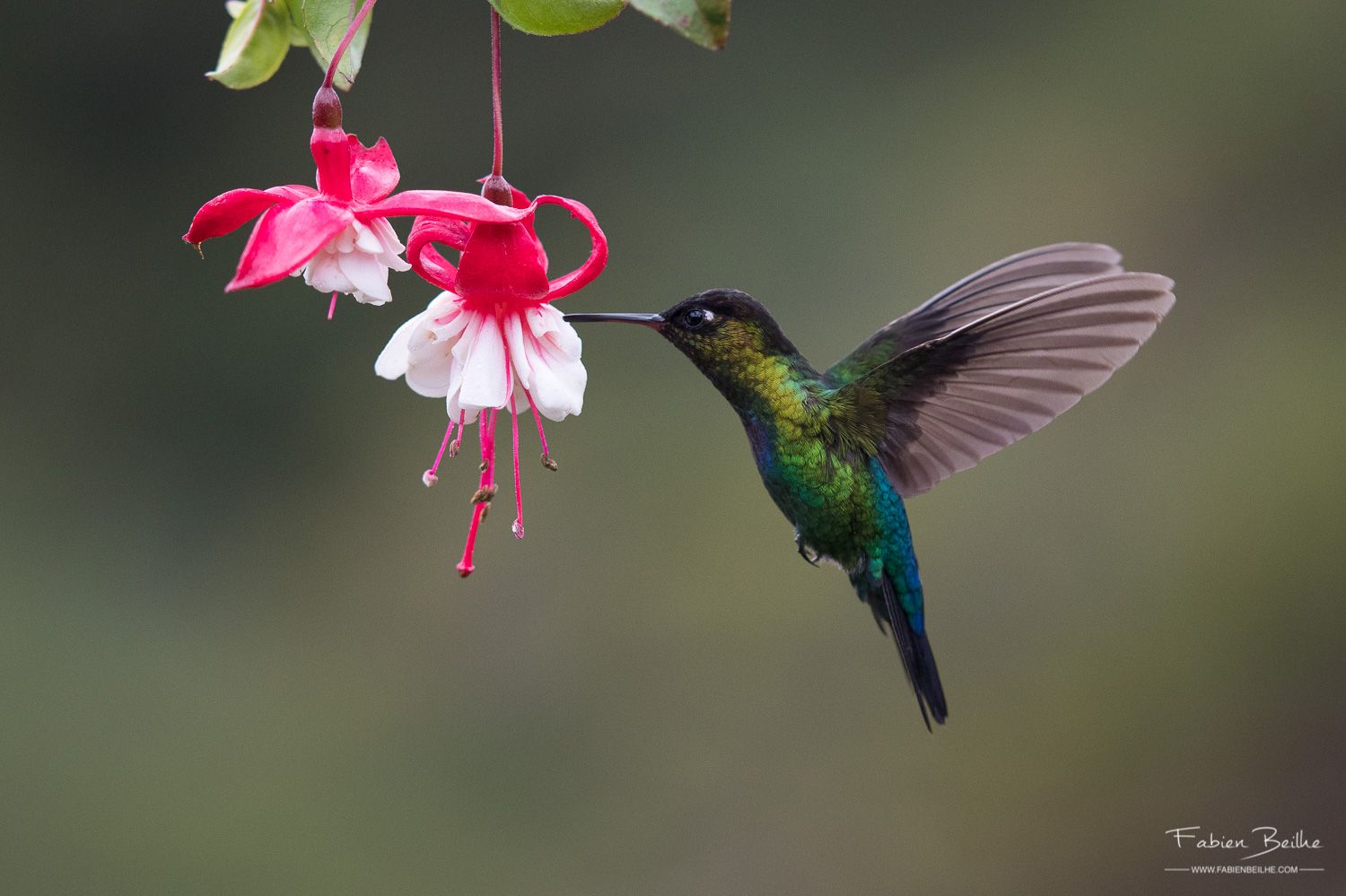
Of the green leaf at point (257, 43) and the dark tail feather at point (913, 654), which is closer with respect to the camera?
the green leaf at point (257, 43)

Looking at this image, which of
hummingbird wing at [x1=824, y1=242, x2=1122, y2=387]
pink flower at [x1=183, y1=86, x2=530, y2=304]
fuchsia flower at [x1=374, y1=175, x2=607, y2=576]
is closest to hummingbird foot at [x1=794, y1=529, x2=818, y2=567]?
hummingbird wing at [x1=824, y1=242, x2=1122, y2=387]

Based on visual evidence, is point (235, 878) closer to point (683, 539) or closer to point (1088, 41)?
point (683, 539)

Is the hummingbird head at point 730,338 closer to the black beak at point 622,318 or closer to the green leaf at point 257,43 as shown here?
the black beak at point 622,318

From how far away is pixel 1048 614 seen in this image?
7.38 ft

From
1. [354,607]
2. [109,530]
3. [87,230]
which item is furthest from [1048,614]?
[87,230]

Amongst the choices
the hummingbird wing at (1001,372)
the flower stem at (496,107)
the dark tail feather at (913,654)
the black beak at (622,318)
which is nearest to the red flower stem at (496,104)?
the flower stem at (496,107)

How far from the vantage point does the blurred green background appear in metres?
2.22

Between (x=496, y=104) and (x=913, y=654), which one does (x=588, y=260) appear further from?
(x=913, y=654)

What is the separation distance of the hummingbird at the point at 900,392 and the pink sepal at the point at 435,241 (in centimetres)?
12

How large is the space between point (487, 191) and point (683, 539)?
1732mm

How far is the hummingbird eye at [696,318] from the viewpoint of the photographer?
818 millimetres

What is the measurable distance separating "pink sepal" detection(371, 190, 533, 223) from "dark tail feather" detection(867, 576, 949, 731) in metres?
0.49

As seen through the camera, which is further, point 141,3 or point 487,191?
point 141,3
